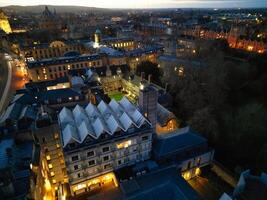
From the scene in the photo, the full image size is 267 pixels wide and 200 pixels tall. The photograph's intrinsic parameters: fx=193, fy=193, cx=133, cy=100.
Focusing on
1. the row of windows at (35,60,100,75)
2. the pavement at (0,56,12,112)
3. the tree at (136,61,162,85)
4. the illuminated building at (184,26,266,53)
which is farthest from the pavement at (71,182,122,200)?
the illuminated building at (184,26,266,53)

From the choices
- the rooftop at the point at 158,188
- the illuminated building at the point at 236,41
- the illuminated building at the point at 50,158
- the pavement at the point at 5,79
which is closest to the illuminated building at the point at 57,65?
the pavement at the point at 5,79

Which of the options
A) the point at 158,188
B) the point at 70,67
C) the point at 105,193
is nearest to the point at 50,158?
the point at 105,193

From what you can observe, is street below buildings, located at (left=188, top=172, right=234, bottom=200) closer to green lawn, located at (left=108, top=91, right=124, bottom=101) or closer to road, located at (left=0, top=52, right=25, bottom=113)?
green lawn, located at (left=108, top=91, right=124, bottom=101)

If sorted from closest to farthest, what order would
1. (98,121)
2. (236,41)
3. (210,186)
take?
(98,121)
(210,186)
(236,41)

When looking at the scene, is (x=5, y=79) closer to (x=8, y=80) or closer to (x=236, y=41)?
(x=8, y=80)

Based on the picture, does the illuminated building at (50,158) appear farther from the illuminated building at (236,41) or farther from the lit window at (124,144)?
the illuminated building at (236,41)

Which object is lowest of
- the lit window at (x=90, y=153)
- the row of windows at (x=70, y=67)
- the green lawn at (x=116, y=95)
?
the green lawn at (x=116, y=95)

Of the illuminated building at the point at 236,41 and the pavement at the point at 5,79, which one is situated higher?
the illuminated building at the point at 236,41
